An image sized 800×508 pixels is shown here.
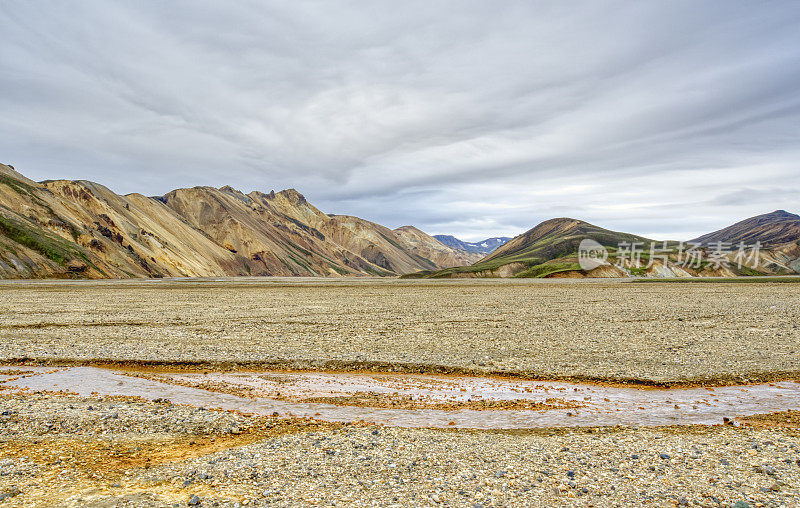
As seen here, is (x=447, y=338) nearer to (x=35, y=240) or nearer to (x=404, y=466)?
(x=404, y=466)

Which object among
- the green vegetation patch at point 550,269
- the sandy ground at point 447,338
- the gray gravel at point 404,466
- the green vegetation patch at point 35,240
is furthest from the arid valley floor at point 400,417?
the green vegetation patch at point 550,269

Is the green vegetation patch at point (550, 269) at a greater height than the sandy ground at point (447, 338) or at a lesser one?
greater

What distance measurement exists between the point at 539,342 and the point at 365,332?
36.7ft

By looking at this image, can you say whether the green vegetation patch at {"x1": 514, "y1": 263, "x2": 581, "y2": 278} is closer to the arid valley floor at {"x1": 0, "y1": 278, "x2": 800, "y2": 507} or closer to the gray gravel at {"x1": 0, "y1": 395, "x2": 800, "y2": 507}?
the arid valley floor at {"x1": 0, "y1": 278, "x2": 800, "y2": 507}

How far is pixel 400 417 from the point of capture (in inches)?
520

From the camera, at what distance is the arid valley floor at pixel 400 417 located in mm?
8398

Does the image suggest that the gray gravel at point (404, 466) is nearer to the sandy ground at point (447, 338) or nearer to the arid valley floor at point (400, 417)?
the arid valley floor at point (400, 417)

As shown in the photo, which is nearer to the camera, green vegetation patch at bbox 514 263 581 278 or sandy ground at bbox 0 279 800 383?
sandy ground at bbox 0 279 800 383

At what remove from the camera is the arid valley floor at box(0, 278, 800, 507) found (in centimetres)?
840

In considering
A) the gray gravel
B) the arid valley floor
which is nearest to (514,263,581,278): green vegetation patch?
the arid valley floor

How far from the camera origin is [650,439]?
10953 mm

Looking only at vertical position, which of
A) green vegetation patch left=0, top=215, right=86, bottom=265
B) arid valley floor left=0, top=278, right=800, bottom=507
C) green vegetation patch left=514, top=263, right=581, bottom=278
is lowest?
arid valley floor left=0, top=278, right=800, bottom=507


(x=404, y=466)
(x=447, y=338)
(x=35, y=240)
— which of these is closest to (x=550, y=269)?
(x=447, y=338)

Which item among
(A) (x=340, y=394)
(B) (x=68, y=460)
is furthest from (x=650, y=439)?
(B) (x=68, y=460)
